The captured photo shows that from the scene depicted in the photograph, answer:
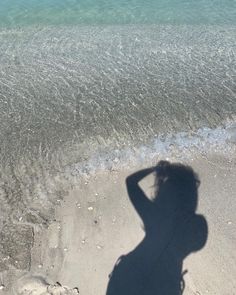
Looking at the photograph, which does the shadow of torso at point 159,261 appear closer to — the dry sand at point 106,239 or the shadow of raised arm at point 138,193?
the dry sand at point 106,239

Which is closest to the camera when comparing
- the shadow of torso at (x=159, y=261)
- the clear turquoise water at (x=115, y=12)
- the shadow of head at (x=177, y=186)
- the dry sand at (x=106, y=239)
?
the shadow of torso at (x=159, y=261)

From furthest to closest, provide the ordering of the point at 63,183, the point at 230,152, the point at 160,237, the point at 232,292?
the point at 230,152
the point at 63,183
the point at 160,237
the point at 232,292

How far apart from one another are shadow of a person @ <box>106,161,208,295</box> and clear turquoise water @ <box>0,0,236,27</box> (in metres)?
13.7

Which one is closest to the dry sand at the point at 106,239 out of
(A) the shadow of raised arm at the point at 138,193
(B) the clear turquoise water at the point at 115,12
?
(A) the shadow of raised arm at the point at 138,193

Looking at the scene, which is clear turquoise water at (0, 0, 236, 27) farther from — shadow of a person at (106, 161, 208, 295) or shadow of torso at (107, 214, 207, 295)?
shadow of torso at (107, 214, 207, 295)

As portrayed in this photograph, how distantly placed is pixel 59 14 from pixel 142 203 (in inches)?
674

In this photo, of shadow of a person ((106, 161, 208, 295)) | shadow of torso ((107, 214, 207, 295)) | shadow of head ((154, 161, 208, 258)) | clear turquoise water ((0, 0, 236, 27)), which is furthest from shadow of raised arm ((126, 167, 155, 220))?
clear turquoise water ((0, 0, 236, 27))

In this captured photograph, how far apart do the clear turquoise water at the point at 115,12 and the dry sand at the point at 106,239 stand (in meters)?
13.6

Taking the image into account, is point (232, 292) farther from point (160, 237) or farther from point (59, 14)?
point (59, 14)

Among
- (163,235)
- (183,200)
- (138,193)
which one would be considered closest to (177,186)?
(183,200)

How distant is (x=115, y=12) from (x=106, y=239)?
17.7 meters

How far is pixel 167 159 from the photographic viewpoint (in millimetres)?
12242

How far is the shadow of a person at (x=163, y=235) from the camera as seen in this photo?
344 inches

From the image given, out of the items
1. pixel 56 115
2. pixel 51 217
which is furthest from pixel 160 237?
pixel 56 115
